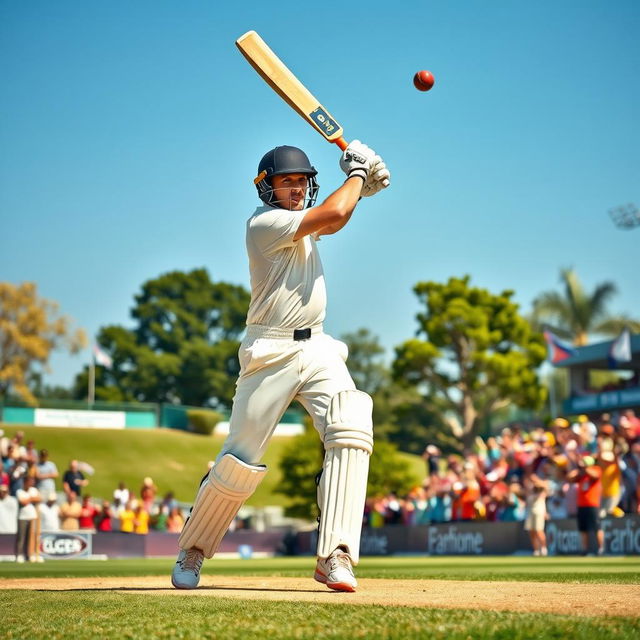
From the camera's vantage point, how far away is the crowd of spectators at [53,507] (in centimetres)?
1944

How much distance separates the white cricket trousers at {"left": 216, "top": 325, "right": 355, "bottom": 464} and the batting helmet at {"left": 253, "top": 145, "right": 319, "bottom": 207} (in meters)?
0.93

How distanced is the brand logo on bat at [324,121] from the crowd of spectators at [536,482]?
10417 mm

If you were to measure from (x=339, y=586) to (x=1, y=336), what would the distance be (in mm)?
62057

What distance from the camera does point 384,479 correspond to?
37.4m

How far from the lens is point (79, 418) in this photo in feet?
207

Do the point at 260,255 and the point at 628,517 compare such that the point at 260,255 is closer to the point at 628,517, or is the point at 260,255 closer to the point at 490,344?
the point at 628,517

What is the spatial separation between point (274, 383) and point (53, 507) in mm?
16903

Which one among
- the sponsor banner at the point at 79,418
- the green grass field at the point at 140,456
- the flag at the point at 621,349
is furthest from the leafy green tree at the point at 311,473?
the sponsor banner at the point at 79,418

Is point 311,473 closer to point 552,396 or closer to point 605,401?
point 605,401

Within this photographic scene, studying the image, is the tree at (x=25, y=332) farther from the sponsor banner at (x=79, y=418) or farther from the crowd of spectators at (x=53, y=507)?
the crowd of spectators at (x=53, y=507)

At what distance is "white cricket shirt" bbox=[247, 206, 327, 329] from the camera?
655 centimetres

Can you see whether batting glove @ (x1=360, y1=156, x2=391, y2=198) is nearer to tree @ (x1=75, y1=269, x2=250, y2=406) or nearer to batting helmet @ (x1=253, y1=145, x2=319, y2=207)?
batting helmet @ (x1=253, y1=145, x2=319, y2=207)

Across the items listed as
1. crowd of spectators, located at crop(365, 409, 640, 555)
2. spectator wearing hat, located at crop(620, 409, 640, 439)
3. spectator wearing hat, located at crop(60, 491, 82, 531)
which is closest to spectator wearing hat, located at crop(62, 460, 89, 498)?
spectator wearing hat, located at crop(60, 491, 82, 531)

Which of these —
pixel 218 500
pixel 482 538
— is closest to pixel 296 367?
pixel 218 500
